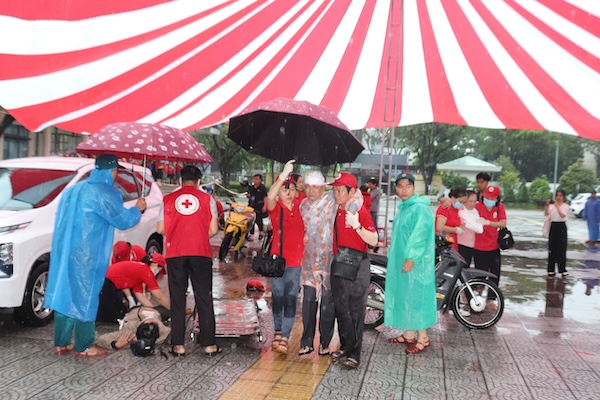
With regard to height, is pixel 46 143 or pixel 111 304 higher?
pixel 46 143

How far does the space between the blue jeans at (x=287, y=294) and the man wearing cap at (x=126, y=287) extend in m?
1.33

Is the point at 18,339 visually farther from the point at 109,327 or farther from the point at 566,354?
the point at 566,354

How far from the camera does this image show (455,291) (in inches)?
256

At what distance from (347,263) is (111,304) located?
2.86m

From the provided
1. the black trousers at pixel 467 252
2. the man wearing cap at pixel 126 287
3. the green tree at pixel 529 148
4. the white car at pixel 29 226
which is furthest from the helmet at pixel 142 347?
the green tree at pixel 529 148

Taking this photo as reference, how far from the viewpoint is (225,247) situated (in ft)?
37.0

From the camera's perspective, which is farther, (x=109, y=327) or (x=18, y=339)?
(x=109, y=327)

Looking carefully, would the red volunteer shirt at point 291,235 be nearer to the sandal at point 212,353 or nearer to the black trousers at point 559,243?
the sandal at point 212,353

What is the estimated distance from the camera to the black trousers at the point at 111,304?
594cm

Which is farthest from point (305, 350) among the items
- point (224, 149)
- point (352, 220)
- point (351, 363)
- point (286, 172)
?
point (224, 149)

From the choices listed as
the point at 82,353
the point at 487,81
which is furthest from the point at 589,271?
the point at 82,353

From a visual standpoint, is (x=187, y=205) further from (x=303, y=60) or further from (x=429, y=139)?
(x=429, y=139)

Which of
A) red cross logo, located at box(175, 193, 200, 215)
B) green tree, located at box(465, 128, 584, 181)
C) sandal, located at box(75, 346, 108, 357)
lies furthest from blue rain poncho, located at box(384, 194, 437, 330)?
green tree, located at box(465, 128, 584, 181)

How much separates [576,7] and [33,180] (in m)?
6.65
